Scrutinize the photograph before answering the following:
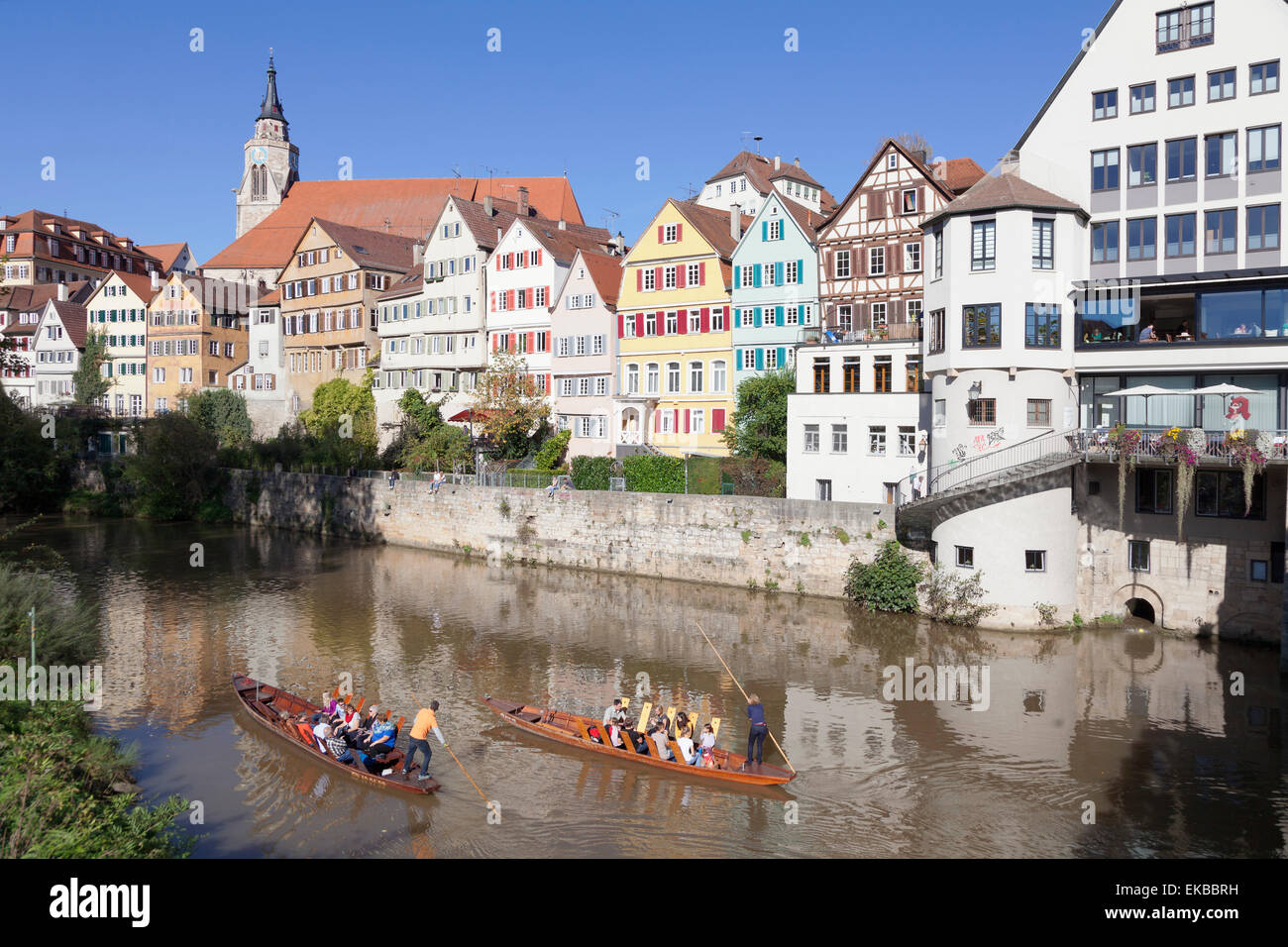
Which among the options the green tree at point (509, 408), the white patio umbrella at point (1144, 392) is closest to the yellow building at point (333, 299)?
the green tree at point (509, 408)

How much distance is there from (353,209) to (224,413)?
1248 inches

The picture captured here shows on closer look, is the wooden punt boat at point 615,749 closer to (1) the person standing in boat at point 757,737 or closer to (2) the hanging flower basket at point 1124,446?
(1) the person standing in boat at point 757,737

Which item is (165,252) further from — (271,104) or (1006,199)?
(1006,199)

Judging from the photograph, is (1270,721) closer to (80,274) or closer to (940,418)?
(940,418)

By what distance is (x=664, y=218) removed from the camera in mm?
Result: 45469

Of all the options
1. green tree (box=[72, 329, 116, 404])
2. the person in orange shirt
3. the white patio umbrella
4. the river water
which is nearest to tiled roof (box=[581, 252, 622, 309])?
the river water

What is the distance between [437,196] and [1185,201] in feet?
235

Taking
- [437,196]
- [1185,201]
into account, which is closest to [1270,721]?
[1185,201]

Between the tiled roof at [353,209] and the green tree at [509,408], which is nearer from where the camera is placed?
the green tree at [509,408]

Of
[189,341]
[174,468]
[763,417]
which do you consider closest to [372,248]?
[189,341]

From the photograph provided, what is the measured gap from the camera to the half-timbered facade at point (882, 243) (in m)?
36.6

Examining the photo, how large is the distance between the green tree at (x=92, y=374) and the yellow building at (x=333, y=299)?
17359 millimetres

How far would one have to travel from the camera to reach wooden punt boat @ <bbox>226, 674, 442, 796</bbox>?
16.7 metres
